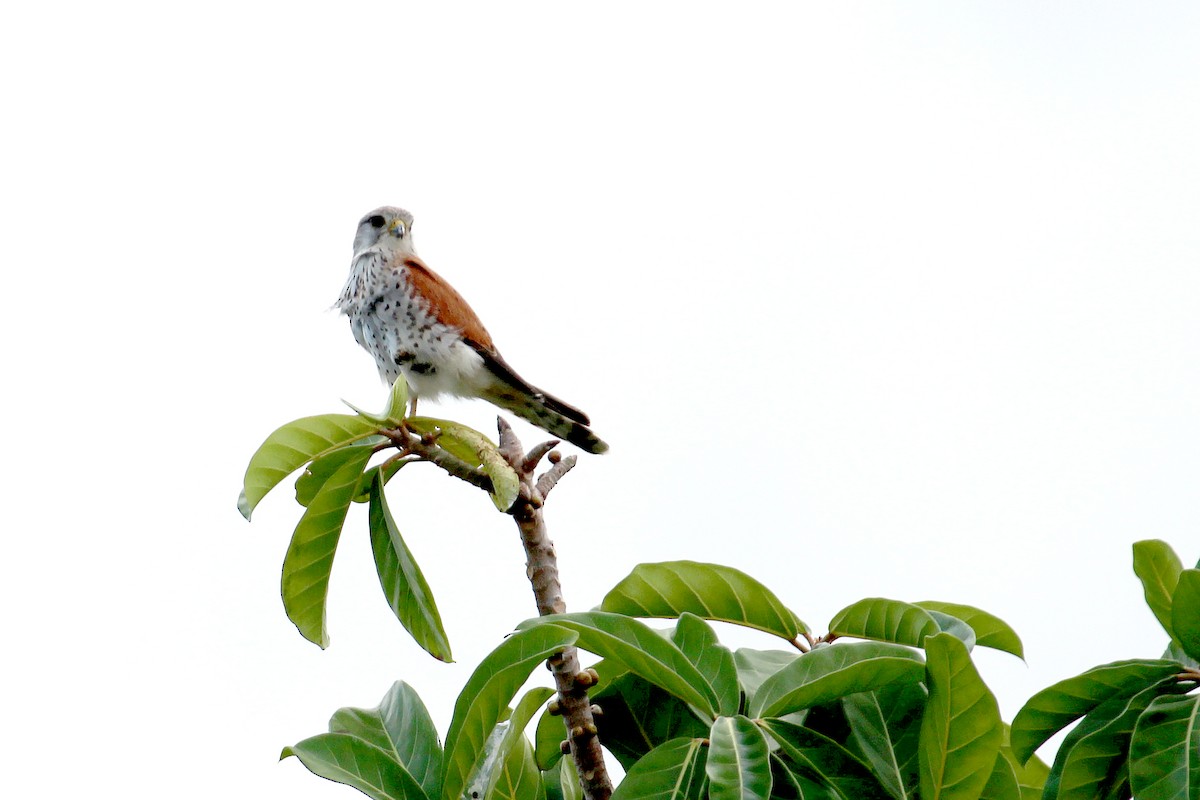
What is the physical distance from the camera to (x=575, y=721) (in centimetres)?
177

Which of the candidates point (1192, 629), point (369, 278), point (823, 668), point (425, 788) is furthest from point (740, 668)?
point (369, 278)

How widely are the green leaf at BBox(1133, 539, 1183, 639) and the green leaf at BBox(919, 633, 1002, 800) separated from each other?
1.57ft

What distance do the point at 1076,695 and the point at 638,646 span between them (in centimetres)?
74

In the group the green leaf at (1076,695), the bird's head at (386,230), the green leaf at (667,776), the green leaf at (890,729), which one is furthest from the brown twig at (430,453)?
the bird's head at (386,230)

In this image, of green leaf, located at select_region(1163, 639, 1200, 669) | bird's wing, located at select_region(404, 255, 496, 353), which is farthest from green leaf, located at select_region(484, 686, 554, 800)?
bird's wing, located at select_region(404, 255, 496, 353)

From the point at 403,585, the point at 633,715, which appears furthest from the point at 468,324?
the point at 633,715

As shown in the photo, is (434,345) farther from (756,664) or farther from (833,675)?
(833,675)

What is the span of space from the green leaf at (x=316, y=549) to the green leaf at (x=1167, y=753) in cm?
141

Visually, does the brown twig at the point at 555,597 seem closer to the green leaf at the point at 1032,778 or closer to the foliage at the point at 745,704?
the foliage at the point at 745,704

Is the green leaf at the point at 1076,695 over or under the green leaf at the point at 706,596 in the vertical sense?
under

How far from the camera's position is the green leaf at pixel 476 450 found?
1938mm

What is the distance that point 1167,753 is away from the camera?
64.5 inches

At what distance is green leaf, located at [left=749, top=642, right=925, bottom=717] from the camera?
1.55 m

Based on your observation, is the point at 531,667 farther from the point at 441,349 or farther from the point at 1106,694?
the point at 441,349
